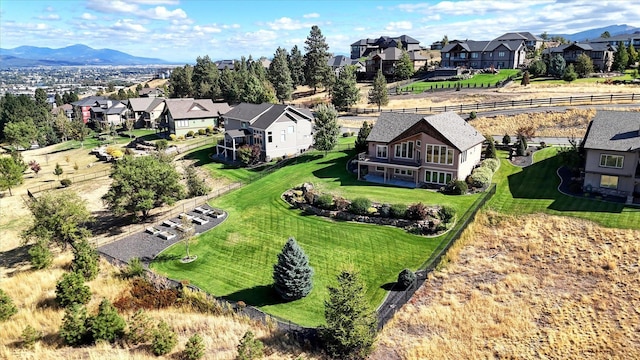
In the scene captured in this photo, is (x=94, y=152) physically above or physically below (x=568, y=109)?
below

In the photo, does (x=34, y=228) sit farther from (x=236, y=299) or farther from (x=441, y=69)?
(x=441, y=69)

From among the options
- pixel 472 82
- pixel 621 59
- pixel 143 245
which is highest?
pixel 621 59

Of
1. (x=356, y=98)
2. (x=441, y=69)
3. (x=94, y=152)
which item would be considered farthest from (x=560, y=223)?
(x=441, y=69)

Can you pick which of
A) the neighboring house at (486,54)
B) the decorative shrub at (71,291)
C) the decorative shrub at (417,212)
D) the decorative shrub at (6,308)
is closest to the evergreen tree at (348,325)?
the decorative shrub at (417,212)

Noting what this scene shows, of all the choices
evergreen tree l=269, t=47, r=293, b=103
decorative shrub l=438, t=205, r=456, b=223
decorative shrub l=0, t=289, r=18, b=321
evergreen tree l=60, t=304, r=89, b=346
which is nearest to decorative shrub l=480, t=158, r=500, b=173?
decorative shrub l=438, t=205, r=456, b=223

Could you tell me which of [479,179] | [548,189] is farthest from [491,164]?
[548,189]

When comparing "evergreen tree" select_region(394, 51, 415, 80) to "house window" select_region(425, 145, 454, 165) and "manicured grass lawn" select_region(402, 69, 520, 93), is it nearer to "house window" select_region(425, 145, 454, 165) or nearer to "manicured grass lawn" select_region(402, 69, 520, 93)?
"manicured grass lawn" select_region(402, 69, 520, 93)

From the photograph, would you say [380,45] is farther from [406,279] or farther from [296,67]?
[406,279]
